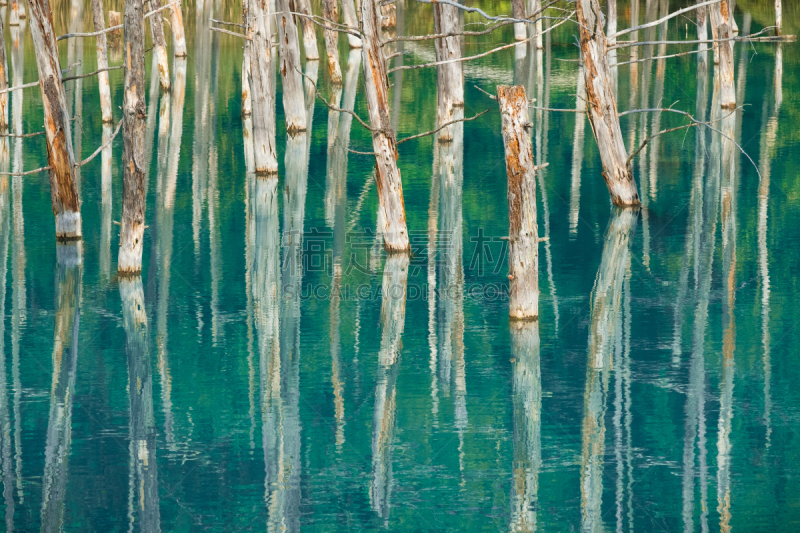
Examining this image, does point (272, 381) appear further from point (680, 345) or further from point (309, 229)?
point (309, 229)

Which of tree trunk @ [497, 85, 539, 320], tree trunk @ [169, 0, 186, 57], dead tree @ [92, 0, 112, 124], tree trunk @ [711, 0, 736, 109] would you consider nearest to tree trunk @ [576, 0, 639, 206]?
tree trunk @ [497, 85, 539, 320]

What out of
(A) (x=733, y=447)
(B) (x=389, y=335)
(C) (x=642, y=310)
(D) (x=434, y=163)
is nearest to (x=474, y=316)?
(B) (x=389, y=335)

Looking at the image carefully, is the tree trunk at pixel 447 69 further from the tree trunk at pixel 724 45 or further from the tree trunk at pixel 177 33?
the tree trunk at pixel 177 33

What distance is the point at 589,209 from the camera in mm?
15125

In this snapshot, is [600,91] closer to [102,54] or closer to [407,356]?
[407,356]

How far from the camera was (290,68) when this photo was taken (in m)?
18.2

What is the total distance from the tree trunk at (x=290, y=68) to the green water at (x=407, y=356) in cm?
146

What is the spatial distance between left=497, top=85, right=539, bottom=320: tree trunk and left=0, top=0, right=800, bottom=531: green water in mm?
771

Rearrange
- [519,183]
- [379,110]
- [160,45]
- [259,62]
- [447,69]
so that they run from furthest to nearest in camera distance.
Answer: [160,45]
[447,69]
[259,62]
[379,110]
[519,183]

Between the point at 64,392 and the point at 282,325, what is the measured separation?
240 centimetres

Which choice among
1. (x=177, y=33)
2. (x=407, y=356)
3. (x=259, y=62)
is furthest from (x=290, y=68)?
(x=177, y=33)

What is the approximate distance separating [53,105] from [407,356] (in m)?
5.47

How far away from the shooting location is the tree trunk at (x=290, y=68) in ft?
58.0

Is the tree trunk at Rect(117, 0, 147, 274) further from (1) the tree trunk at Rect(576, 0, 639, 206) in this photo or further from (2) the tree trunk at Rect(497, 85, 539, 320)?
(1) the tree trunk at Rect(576, 0, 639, 206)
